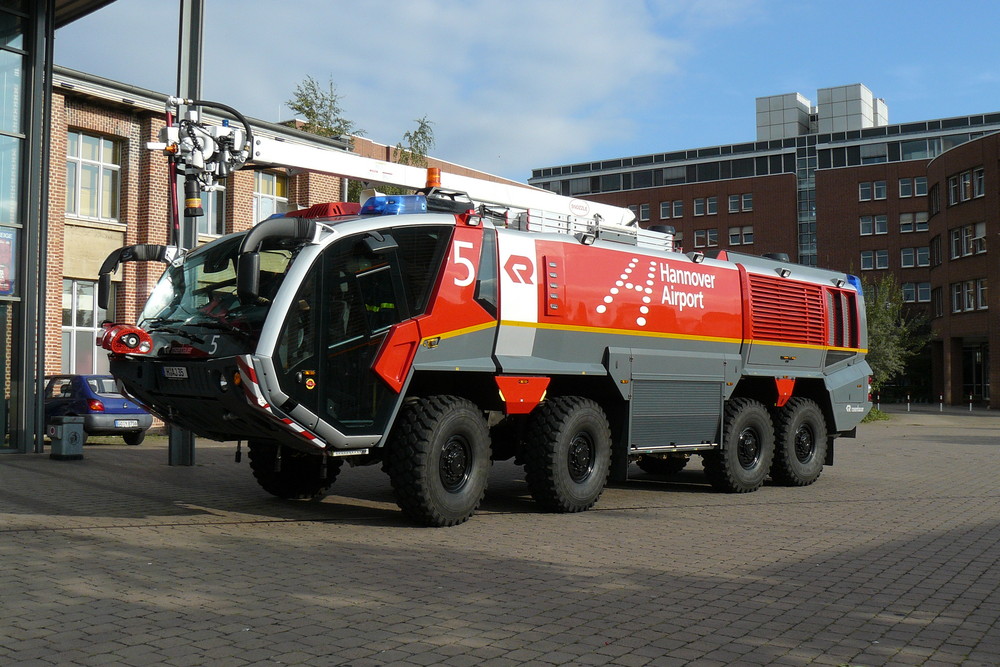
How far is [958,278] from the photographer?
166 ft

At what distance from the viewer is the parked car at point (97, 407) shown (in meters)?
18.9

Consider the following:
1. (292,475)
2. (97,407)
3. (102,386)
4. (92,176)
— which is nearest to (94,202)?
(92,176)

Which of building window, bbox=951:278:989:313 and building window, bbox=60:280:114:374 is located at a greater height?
building window, bbox=951:278:989:313

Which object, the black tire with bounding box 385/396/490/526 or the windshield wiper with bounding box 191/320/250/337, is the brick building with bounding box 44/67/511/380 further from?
the black tire with bounding box 385/396/490/526

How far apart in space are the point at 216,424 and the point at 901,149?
71788 mm

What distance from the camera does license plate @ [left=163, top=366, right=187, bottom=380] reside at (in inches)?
331

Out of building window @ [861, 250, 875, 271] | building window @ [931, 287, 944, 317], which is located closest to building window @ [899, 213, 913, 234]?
building window @ [861, 250, 875, 271]

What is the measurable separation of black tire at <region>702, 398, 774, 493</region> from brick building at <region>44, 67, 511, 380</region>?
1323 centimetres

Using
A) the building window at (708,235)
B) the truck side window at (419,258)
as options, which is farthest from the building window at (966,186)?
the truck side window at (419,258)

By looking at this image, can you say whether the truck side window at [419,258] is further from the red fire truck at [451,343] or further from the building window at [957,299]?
the building window at [957,299]

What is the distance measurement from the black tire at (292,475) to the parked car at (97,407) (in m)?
9.24

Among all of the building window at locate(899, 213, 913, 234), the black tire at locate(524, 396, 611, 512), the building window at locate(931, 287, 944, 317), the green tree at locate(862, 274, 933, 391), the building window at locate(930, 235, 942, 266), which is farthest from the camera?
the building window at locate(899, 213, 913, 234)

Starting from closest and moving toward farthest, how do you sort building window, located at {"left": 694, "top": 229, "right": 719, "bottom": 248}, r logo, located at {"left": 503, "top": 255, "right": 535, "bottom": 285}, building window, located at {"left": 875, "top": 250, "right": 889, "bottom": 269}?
r logo, located at {"left": 503, "top": 255, "right": 535, "bottom": 285}
building window, located at {"left": 875, "top": 250, "right": 889, "bottom": 269}
building window, located at {"left": 694, "top": 229, "right": 719, "bottom": 248}

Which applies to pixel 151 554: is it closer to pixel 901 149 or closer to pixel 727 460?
pixel 727 460
